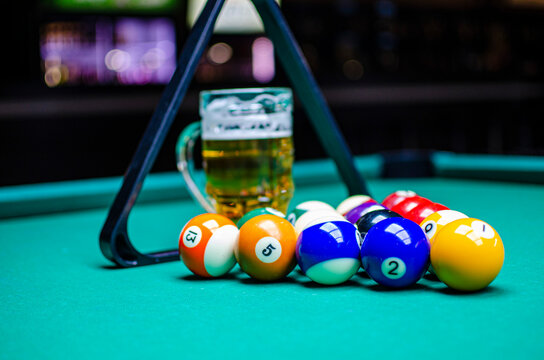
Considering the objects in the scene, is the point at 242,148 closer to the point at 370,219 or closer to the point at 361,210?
the point at 361,210

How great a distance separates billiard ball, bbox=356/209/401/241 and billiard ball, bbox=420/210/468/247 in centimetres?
7

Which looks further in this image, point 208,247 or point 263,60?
point 263,60

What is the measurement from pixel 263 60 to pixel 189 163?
694cm

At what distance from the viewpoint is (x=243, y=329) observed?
1076mm

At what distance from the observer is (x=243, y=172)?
6.25 feet

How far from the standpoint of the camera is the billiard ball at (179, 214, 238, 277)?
150 cm

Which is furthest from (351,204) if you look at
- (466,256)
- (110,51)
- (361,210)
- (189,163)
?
(110,51)

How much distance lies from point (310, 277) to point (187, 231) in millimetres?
339

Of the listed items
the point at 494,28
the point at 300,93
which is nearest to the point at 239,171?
the point at 300,93

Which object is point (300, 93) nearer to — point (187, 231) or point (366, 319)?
point (187, 231)

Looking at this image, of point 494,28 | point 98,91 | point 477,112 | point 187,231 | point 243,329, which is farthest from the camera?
point 494,28

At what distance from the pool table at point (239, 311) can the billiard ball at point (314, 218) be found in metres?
0.13

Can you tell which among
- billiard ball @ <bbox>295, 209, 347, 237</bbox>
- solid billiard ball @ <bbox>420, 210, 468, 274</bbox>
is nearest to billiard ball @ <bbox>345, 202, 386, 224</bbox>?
billiard ball @ <bbox>295, 209, 347, 237</bbox>

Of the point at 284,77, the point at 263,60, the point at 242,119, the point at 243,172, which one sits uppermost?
the point at 263,60
